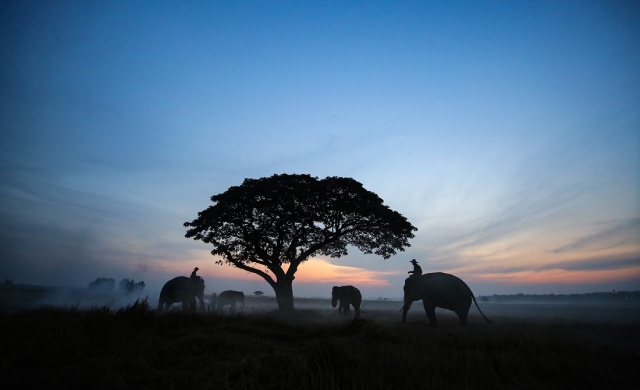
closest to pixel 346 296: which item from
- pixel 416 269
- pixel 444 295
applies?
pixel 416 269

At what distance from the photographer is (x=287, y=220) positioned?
2039cm

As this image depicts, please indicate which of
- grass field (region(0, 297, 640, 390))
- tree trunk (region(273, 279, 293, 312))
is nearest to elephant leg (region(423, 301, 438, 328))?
grass field (region(0, 297, 640, 390))

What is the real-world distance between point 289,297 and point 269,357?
52.5 feet

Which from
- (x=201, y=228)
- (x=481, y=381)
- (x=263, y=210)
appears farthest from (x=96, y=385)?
(x=201, y=228)

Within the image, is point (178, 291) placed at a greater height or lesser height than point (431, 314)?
greater

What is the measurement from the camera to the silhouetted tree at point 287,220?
20.1 metres

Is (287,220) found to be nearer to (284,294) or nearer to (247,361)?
(284,294)

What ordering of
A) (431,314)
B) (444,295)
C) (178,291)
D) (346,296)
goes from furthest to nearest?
(346,296) < (178,291) < (444,295) < (431,314)

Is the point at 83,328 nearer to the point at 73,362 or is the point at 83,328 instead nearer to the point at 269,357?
the point at 73,362

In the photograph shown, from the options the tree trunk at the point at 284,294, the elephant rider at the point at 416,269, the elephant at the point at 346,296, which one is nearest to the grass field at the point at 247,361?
the elephant rider at the point at 416,269

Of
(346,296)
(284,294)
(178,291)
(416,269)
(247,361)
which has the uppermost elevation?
(416,269)

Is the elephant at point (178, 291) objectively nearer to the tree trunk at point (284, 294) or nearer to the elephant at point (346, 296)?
the tree trunk at point (284, 294)

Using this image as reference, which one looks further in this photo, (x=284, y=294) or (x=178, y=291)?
(x=284, y=294)

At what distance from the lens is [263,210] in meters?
20.2
